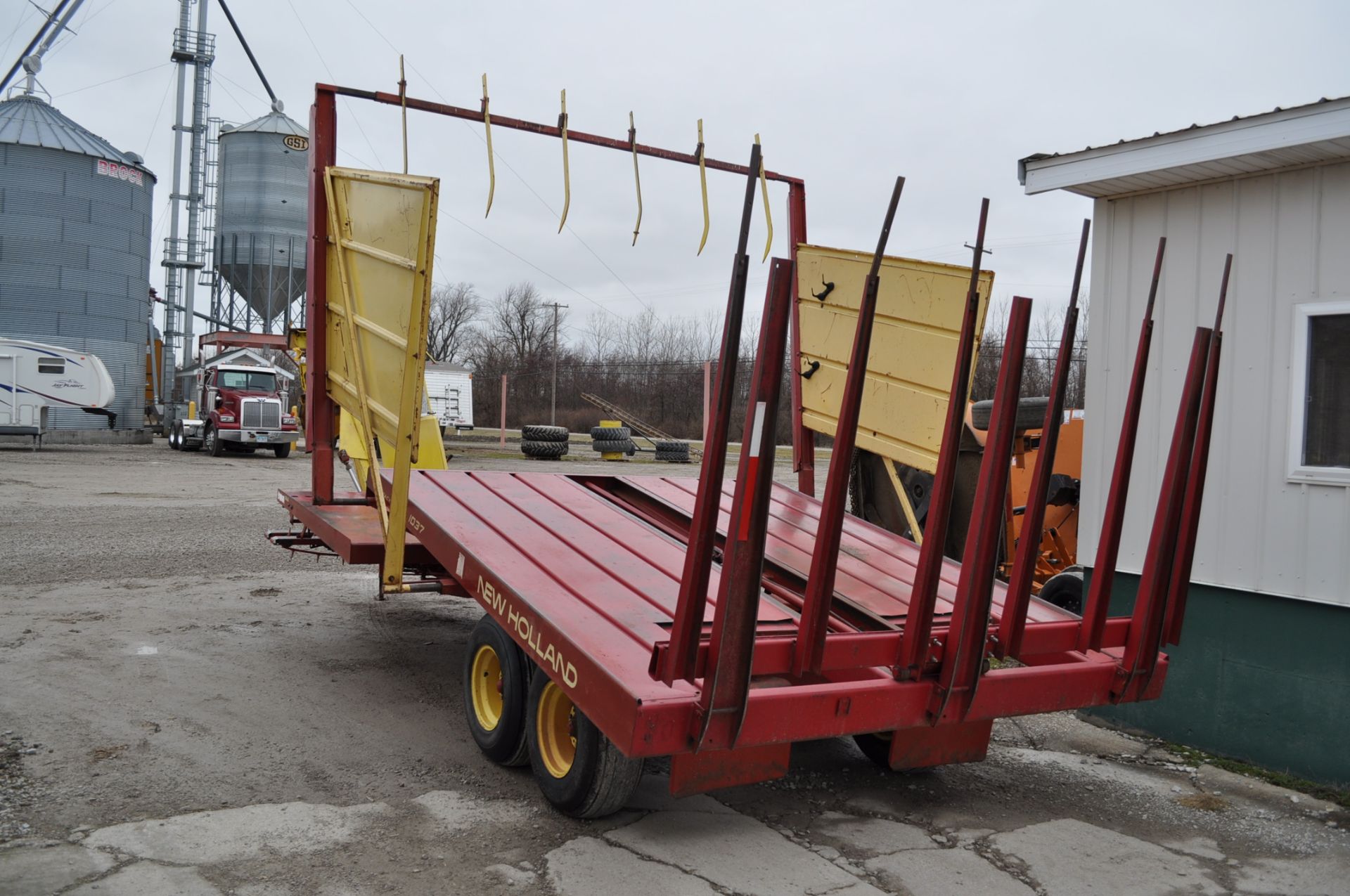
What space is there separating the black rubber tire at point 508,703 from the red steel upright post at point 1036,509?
6.40 feet

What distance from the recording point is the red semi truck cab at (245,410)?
26250 mm

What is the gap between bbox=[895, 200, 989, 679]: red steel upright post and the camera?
132 inches

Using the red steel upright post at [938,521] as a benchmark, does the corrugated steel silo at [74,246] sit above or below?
above

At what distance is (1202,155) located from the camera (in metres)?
5.28

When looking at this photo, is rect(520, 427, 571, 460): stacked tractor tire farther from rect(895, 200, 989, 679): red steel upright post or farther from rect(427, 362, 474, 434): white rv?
rect(895, 200, 989, 679): red steel upright post

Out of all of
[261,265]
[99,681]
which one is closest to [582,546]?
[99,681]

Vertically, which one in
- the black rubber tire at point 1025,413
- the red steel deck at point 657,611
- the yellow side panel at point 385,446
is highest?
the black rubber tire at point 1025,413

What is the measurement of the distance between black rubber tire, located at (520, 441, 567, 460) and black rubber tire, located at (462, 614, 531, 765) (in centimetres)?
2530

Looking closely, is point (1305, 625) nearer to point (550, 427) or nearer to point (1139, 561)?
point (1139, 561)

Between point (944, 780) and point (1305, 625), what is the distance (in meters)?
1.93

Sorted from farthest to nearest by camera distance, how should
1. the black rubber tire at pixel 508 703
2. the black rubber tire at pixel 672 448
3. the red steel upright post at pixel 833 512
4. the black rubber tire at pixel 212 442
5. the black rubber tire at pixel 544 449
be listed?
the black rubber tire at pixel 672 448, the black rubber tire at pixel 544 449, the black rubber tire at pixel 212 442, the black rubber tire at pixel 508 703, the red steel upright post at pixel 833 512

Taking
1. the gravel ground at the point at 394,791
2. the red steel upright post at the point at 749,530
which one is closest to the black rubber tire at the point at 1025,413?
the gravel ground at the point at 394,791

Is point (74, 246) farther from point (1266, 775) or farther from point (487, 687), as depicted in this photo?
point (1266, 775)

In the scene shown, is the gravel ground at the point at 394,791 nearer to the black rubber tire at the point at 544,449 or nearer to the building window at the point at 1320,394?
the building window at the point at 1320,394
